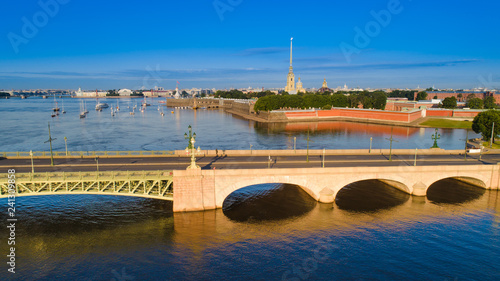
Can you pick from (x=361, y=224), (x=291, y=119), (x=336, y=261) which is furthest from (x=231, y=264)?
(x=291, y=119)

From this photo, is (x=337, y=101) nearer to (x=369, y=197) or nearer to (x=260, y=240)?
(x=369, y=197)

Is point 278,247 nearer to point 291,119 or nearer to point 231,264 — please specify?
point 231,264

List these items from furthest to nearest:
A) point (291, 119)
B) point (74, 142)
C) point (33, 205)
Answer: point (291, 119) → point (74, 142) → point (33, 205)

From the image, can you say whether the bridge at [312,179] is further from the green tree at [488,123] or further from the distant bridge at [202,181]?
the green tree at [488,123]

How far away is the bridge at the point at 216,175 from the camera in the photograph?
30.9 metres

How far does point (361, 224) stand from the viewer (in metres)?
31.2

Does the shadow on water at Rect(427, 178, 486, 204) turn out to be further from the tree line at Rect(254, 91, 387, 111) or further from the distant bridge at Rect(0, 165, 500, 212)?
the tree line at Rect(254, 91, 387, 111)

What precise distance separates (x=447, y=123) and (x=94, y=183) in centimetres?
12336

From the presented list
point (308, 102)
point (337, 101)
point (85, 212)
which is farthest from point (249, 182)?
point (337, 101)

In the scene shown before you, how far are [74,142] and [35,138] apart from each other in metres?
12.7

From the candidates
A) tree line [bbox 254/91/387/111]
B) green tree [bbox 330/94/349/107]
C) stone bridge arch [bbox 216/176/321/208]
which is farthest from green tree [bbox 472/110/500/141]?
green tree [bbox 330/94/349/107]

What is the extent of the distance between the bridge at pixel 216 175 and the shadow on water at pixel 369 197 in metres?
1.16

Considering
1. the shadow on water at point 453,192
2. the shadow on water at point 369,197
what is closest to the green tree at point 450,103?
the shadow on water at point 453,192

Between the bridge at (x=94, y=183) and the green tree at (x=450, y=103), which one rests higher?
the green tree at (x=450, y=103)
